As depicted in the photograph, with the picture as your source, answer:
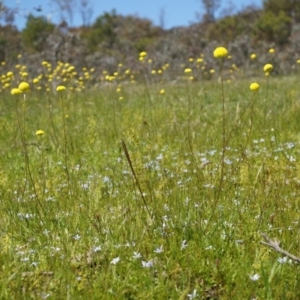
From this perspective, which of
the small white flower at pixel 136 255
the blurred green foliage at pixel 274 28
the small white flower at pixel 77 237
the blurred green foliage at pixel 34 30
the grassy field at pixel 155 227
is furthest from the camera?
the blurred green foliage at pixel 34 30

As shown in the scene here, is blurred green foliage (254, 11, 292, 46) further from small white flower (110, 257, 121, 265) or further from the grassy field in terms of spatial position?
small white flower (110, 257, 121, 265)

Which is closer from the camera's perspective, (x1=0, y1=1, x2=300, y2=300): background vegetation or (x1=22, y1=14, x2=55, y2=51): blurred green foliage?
(x1=0, y1=1, x2=300, y2=300): background vegetation

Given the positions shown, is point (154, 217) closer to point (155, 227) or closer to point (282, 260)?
point (155, 227)

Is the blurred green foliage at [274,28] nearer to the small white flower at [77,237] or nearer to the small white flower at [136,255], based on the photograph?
the small white flower at [77,237]

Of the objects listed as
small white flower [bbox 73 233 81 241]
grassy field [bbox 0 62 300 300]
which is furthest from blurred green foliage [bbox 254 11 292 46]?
small white flower [bbox 73 233 81 241]

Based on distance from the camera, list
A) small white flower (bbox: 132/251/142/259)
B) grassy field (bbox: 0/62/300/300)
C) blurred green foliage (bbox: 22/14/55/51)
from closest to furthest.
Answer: grassy field (bbox: 0/62/300/300) → small white flower (bbox: 132/251/142/259) → blurred green foliage (bbox: 22/14/55/51)

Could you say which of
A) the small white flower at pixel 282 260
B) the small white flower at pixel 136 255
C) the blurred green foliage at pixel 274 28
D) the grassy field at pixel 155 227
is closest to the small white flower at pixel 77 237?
the grassy field at pixel 155 227

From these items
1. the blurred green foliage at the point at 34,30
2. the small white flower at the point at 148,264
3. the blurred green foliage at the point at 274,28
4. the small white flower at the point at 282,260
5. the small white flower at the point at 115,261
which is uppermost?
the blurred green foliage at the point at 34,30

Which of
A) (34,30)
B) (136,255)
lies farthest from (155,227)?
(34,30)

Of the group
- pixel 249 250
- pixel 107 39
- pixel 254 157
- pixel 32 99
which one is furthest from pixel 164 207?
pixel 107 39

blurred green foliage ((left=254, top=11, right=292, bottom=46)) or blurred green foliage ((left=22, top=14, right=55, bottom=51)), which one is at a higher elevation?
blurred green foliage ((left=22, top=14, right=55, bottom=51))

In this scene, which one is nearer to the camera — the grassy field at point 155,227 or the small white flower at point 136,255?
the grassy field at point 155,227

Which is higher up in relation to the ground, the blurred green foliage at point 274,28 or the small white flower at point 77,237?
the blurred green foliage at point 274,28

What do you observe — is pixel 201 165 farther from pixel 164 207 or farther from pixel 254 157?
pixel 164 207
